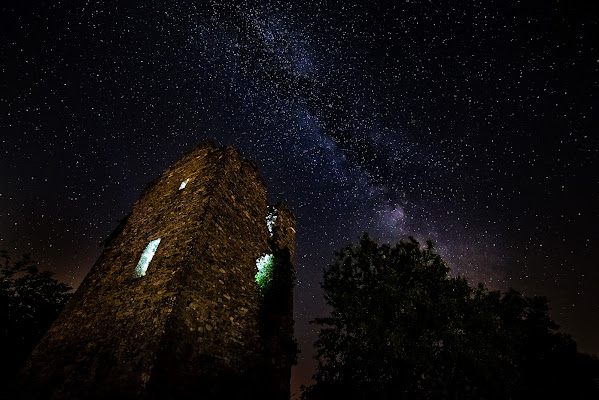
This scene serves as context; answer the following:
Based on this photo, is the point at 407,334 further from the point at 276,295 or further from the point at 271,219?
the point at 271,219

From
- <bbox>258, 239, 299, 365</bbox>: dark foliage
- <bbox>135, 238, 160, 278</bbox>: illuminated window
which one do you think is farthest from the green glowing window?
<bbox>135, 238, 160, 278</bbox>: illuminated window

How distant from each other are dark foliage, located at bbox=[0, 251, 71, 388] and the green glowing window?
1784 cm

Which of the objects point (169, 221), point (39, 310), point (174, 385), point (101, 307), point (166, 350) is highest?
point (39, 310)

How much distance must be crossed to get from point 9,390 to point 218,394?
6691 mm

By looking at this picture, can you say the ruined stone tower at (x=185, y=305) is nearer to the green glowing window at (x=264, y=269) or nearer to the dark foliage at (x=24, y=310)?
the green glowing window at (x=264, y=269)

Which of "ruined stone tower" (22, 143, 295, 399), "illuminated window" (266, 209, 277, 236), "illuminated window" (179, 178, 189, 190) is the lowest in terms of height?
"ruined stone tower" (22, 143, 295, 399)

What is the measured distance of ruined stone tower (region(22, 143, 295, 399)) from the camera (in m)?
6.41

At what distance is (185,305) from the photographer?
6891 mm

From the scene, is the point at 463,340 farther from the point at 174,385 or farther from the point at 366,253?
the point at 174,385

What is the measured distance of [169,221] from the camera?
361 inches

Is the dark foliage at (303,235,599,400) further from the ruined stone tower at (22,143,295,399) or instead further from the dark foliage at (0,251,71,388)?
the dark foliage at (0,251,71,388)

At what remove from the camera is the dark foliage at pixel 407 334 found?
10.3 m

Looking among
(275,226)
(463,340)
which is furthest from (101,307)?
(463,340)

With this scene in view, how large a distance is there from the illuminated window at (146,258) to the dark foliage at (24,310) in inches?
619
